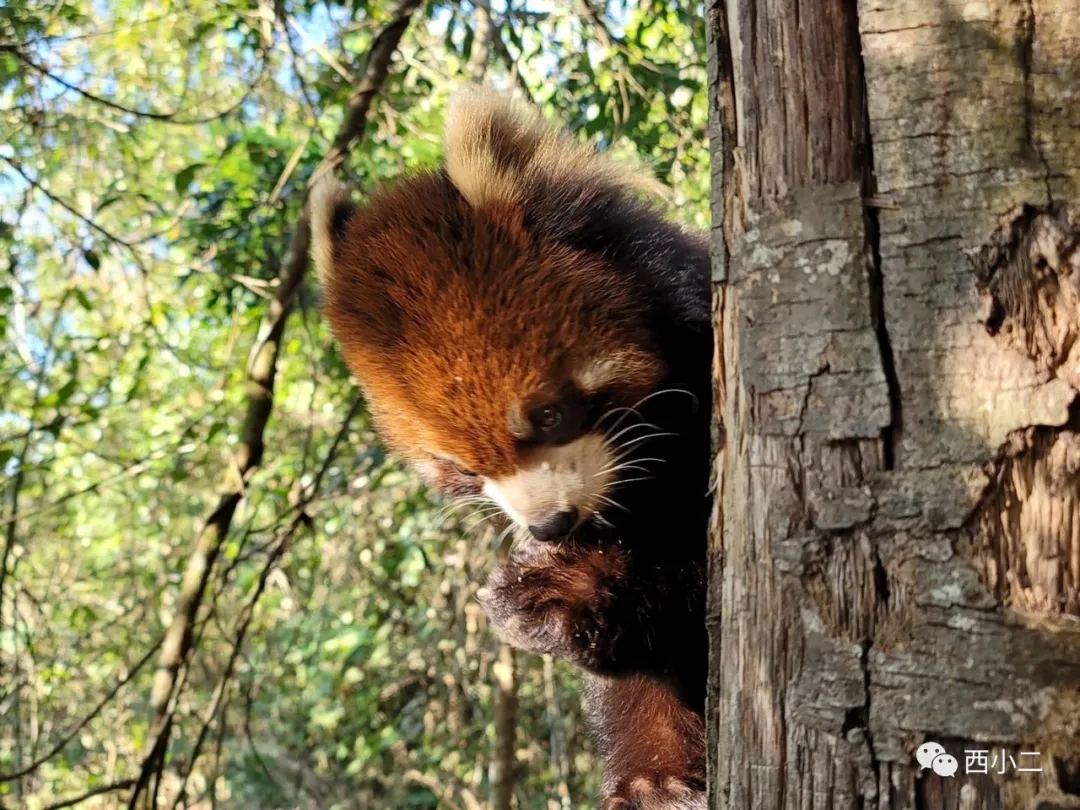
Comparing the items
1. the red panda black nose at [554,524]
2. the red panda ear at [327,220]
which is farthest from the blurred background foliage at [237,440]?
the red panda black nose at [554,524]

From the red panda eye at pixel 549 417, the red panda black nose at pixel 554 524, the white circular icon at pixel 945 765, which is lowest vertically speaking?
the white circular icon at pixel 945 765

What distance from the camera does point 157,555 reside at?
8.02 meters

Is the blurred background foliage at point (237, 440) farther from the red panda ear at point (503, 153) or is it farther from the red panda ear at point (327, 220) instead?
the red panda ear at point (503, 153)

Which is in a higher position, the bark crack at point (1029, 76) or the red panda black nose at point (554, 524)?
the bark crack at point (1029, 76)

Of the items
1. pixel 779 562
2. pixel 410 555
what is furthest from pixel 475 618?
pixel 779 562

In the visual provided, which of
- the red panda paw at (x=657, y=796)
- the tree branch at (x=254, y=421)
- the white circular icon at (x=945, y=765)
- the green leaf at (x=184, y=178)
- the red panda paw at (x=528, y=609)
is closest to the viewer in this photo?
the white circular icon at (x=945, y=765)

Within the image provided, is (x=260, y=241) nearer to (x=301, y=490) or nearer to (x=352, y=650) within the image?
(x=301, y=490)

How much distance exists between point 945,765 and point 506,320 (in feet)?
4.84

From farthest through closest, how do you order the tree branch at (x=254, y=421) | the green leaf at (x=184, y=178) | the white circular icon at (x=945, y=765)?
the green leaf at (x=184, y=178)
the tree branch at (x=254, y=421)
the white circular icon at (x=945, y=765)

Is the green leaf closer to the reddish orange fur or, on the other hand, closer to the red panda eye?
the reddish orange fur

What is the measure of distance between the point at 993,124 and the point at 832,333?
32cm

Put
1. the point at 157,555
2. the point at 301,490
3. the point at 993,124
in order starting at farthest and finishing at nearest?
the point at 157,555 → the point at 301,490 → the point at 993,124

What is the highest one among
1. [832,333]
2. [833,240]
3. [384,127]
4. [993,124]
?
[384,127]

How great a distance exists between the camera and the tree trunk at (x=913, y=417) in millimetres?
1198
